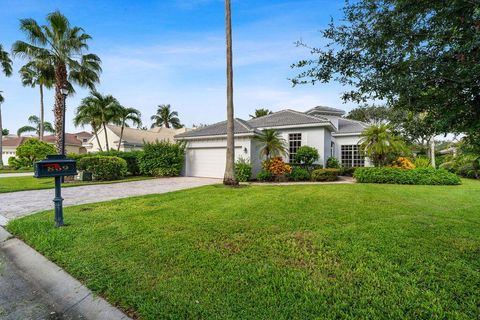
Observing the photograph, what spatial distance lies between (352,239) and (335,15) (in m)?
3.49

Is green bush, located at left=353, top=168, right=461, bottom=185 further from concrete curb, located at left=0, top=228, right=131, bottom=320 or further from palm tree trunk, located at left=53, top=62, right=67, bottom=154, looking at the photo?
palm tree trunk, located at left=53, top=62, right=67, bottom=154

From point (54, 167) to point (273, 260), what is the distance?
4.63m

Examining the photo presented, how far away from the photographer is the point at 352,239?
4.16 metres

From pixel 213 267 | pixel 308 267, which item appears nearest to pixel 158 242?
pixel 213 267

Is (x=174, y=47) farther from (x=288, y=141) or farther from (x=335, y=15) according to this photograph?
(x=335, y=15)

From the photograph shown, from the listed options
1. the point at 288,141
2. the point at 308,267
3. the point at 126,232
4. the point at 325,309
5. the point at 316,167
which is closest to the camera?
the point at 325,309

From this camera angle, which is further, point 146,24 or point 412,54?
point 146,24

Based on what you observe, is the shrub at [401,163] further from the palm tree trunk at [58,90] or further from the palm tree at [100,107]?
the palm tree at [100,107]

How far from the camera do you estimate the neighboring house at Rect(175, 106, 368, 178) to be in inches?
604

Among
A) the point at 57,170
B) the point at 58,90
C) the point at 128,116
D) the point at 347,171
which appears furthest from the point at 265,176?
the point at 128,116

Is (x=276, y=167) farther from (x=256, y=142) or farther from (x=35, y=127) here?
(x=35, y=127)

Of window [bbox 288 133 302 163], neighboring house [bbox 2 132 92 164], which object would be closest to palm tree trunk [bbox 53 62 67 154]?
window [bbox 288 133 302 163]

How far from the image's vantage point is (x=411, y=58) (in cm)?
232

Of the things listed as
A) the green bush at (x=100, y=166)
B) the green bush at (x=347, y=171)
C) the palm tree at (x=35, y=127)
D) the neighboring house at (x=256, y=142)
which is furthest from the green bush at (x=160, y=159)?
the palm tree at (x=35, y=127)
